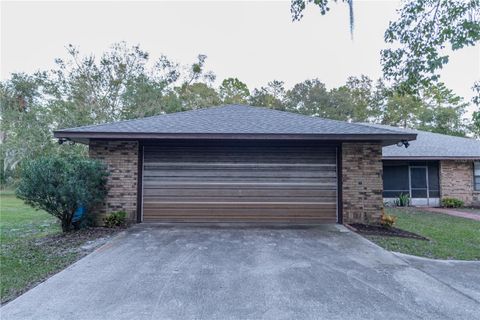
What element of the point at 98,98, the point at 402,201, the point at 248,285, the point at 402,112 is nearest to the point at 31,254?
the point at 248,285

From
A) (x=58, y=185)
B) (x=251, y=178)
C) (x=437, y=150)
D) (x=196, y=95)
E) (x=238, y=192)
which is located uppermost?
(x=196, y=95)

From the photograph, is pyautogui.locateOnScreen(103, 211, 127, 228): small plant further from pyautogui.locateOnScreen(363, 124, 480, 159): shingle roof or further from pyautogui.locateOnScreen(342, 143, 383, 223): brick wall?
pyautogui.locateOnScreen(363, 124, 480, 159): shingle roof

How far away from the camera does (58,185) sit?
19.7 feet

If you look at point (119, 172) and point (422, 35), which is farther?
point (119, 172)

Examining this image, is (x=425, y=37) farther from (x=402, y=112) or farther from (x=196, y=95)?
(x=402, y=112)

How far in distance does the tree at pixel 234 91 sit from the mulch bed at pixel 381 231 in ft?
71.9

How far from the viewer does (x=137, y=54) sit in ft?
60.8

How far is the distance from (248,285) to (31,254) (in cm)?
400

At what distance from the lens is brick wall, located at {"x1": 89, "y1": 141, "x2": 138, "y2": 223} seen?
7293 mm

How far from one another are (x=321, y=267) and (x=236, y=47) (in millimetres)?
19820

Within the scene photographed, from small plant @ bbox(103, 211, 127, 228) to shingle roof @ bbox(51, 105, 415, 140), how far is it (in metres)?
1.97

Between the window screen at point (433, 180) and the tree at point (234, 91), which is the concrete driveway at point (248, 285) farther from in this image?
the tree at point (234, 91)

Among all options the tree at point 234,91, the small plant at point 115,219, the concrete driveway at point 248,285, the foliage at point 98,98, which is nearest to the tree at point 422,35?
the concrete driveway at point 248,285

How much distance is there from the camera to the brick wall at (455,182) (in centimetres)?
1302
